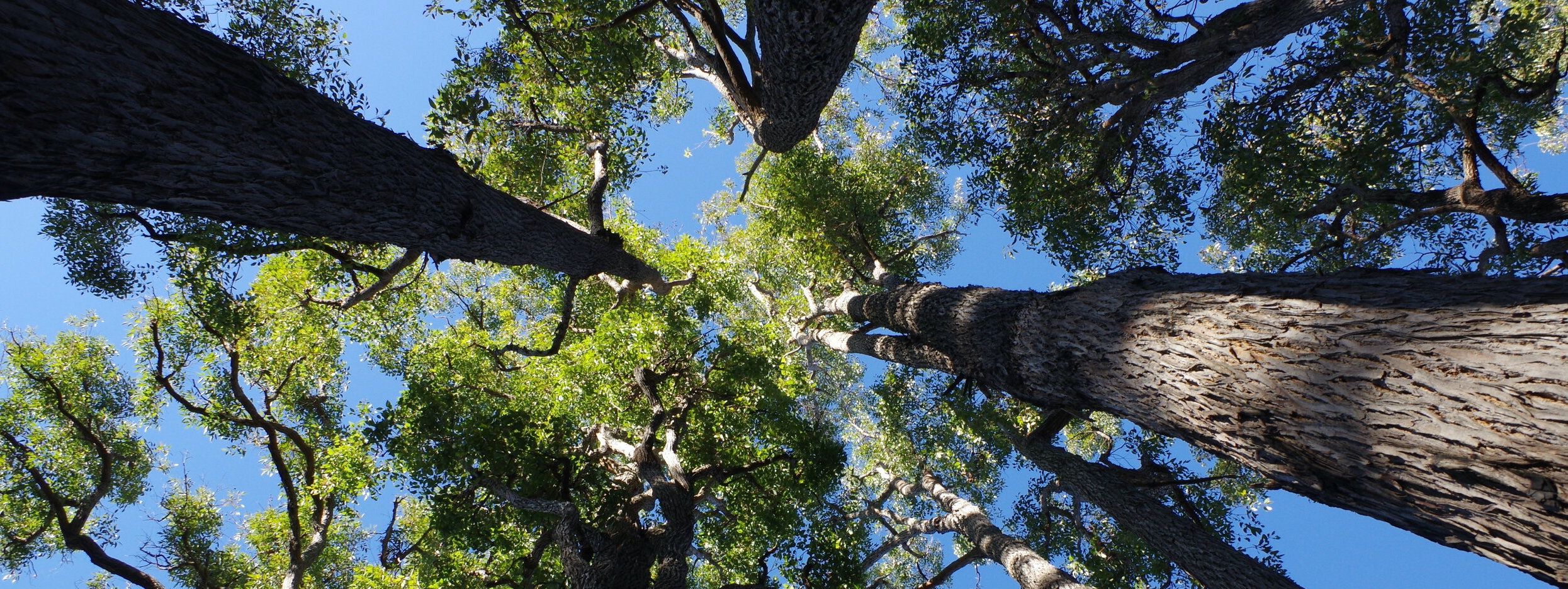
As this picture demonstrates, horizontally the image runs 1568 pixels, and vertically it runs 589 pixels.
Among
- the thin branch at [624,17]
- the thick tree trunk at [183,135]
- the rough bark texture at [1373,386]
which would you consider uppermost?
the thin branch at [624,17]

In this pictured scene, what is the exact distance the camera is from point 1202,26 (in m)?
7.31

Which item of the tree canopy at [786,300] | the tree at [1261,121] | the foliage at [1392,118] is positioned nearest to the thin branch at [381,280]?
the tree canopy at [786,300]

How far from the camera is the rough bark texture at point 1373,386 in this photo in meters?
1.99

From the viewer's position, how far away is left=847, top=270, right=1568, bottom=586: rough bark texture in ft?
6.51

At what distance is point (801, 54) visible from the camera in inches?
224

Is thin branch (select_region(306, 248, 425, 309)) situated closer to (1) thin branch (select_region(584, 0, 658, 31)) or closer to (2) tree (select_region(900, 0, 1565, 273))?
(1) thin branch (select_region(584, 0, 658, 31))

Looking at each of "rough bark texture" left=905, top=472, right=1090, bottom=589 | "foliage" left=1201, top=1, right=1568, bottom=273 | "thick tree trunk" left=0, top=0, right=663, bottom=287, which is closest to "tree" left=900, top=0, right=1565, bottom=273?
"foliage" left=1201, top=1, right=1568, bottom=273

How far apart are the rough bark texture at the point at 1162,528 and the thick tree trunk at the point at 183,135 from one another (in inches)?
372

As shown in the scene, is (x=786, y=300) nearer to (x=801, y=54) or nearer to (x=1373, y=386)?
(x=801, y=54)

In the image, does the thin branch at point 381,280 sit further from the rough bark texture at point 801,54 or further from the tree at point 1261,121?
the tree at point 1261,121

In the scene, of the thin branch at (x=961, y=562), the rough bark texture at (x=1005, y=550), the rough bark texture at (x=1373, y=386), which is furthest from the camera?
the thin branch at (x=961, y=562)

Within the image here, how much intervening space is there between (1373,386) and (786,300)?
12.3 metres

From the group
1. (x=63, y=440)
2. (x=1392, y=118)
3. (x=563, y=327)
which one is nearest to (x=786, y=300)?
(x=563, y=327)

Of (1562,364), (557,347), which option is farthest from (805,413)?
(1562,364)
